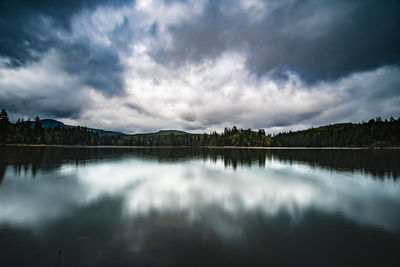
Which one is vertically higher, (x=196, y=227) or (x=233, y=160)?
(x=196, y=227)

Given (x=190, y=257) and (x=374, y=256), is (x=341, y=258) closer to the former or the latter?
(x=374, y=256)

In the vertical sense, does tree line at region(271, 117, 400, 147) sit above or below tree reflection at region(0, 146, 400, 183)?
above

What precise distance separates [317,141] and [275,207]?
7528 inches

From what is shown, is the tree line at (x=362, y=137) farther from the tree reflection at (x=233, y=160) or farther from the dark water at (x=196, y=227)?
the dark water at (x=196, y=227)

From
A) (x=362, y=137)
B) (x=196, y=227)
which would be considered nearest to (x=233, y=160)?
(x=196, y=227)

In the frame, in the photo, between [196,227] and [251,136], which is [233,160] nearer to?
[196,227]

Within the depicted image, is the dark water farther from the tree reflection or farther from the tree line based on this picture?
the tree line

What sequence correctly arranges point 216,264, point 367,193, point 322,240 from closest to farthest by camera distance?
point 216,264
point 322,240
point 367,193

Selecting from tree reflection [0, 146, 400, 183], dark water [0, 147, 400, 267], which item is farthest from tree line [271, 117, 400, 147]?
dark water [0, 147, 400, 267]

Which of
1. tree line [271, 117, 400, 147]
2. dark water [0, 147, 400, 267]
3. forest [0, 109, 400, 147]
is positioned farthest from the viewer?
tree line [271, 117, 400, 147]

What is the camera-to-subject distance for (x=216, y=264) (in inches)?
261

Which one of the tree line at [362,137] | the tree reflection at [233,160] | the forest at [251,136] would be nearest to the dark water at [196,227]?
the tree reflection at [233,160]

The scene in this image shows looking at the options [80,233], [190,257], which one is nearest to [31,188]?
[80,233]

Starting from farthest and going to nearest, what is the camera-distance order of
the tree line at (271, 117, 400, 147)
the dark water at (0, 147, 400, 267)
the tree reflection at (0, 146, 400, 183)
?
the tree line at (271, 117, 400, 147) < the tree reflection at (0, 146, 400, 183) < the dark water at (0, 147, 400, 267)
